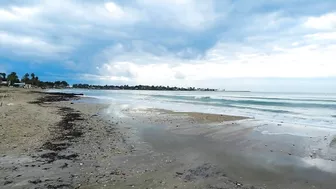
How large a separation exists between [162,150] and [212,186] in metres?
4.06

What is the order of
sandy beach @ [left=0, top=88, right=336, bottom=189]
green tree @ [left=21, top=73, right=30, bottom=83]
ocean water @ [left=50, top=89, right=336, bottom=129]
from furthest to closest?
green tree @ [left=21, top=73, right=30, bottom=83] → ocean water @ [left=50, top=89, right=336, bottom=129] → sandy beach @ [left=0, top=88, right=336, bottom=189]

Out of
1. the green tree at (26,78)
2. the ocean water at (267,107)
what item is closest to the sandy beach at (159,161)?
the ocean water at (267,107)

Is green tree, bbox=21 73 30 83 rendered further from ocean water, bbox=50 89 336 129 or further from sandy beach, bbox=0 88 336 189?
sandy beach, bbox=0 88 336 189

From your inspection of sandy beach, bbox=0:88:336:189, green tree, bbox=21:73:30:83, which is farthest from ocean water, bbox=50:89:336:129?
green tree, bbox=21:73:30:83

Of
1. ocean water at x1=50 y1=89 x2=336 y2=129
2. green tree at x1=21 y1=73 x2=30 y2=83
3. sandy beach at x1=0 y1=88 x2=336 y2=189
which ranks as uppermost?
green tree at x1=21 y1=73 x2=30 y2=83

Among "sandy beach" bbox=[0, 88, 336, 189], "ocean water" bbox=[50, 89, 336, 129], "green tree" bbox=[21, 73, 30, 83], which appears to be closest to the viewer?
"sandy beach" bbox=[0, 88, 336, 189]

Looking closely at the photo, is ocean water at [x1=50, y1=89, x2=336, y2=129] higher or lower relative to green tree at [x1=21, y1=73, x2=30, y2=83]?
lower

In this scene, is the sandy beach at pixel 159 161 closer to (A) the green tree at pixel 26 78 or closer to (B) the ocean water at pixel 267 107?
(B) the ocean water at pixel 267 107

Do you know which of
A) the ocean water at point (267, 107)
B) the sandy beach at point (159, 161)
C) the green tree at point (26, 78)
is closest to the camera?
the sandy beach at point (159, 161)

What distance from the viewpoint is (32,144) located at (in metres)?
10.1

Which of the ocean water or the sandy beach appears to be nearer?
the sandy beach

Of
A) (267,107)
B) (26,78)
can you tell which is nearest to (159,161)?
(267,107)

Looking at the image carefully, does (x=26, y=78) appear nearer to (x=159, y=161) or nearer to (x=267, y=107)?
(x=267, y=107)

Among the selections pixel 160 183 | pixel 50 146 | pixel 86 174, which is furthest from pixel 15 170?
pixel 160 183
